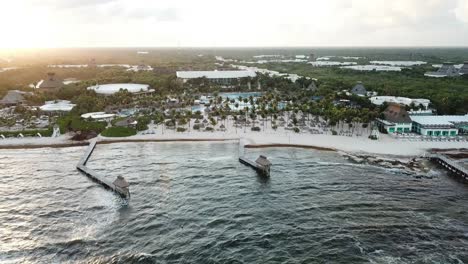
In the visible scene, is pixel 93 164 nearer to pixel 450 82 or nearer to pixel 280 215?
pixel 280 215

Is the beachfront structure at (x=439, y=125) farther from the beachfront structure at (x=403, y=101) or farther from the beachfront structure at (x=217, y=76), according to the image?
the beachfront structure at (x=217, y=76)

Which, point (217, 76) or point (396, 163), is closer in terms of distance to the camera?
point (396, 163)

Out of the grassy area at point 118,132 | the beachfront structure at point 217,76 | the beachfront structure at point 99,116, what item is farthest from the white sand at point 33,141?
the beachfront structure at point 217,76

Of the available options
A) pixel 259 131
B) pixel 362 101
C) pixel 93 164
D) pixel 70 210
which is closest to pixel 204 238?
pixel 70 210

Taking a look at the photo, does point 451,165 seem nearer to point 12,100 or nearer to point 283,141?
point 283,141

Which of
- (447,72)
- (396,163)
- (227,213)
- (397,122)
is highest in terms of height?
(447,72)

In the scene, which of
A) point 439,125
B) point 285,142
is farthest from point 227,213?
point 439,125
